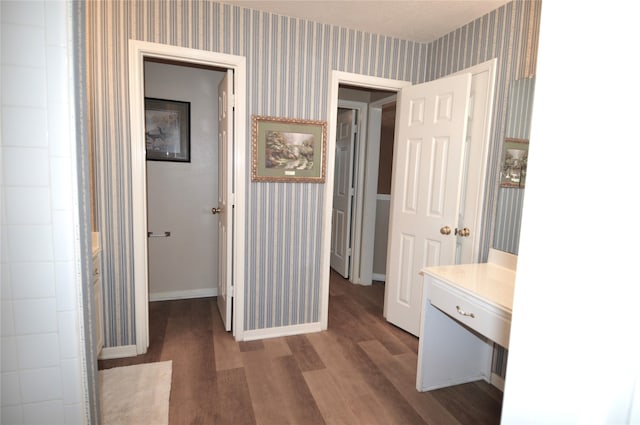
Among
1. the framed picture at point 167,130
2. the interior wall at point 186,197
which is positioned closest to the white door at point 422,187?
the interior wall at point 186,197

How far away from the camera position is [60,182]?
899 millimetres

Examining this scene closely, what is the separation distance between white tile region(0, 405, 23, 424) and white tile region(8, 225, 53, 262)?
0.40 m

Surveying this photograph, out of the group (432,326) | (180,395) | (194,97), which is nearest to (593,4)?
(432,326)

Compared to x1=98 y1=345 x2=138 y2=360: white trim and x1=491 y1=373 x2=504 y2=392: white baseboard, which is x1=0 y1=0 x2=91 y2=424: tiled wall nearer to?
x1=98 y1=345 x2=138 y2=360: white trim

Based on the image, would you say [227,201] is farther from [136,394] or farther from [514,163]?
[514,163]

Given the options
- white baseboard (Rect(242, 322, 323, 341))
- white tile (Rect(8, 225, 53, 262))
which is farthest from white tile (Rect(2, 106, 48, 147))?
white baseboard (Rect(242, 322, 323, 341))

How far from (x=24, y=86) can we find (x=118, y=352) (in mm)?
2188

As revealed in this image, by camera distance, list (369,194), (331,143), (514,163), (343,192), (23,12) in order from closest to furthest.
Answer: (23,12) → (514,163) → (331,143) → (369,194) → (343,192)

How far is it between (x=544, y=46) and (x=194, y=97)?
321cm

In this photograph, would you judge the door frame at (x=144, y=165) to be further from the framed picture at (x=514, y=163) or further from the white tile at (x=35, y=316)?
the framed picture at (x=514, y=163)

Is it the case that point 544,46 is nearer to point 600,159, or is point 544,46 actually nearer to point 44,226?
point 600,159

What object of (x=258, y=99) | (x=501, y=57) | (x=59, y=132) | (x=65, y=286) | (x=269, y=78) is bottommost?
(x=65, y=286)

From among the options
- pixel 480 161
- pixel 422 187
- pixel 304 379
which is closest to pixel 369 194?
pixel 422 187

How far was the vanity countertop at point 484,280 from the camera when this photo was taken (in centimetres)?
165
